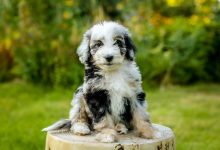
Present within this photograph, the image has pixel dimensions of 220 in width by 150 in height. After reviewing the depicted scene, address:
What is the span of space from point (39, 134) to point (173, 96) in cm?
333

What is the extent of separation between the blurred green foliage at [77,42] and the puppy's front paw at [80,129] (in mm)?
5834

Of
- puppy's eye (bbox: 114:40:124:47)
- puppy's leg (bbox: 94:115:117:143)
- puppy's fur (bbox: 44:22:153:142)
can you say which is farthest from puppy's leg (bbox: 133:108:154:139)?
puppy's eye (bbox: 114:40:124:47)

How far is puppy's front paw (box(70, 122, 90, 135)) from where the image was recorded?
13.2 feet

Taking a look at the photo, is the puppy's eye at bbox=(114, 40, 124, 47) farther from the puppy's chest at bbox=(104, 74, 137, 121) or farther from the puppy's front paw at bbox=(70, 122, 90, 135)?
the puppy's front paw at bbox=(70, 122, 90, 135)

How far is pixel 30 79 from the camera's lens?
1041 centimetres

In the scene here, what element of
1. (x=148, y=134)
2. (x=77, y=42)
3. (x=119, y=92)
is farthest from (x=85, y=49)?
(x=77, y=42)

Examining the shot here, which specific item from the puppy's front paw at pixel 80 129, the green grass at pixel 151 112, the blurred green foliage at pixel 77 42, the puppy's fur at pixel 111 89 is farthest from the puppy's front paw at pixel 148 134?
the blurred green foliage at pixel 77 42

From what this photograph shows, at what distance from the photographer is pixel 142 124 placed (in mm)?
3988

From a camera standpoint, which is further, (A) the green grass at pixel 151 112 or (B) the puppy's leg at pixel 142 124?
(A) the green grass at pixel 151 112

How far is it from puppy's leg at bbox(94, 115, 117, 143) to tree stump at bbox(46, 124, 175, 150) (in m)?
0.04

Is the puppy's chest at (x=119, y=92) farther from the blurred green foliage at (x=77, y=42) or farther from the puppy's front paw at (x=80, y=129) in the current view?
the blurred green foliage at (x=77, y=42)

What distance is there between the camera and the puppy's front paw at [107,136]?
3805 millimetres

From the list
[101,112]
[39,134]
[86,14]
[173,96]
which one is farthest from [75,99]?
[86,14]

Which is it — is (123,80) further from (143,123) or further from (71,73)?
(71,73)
